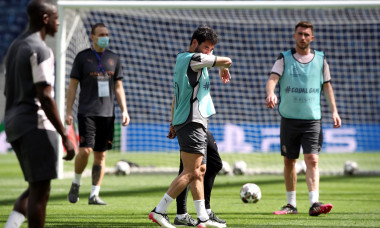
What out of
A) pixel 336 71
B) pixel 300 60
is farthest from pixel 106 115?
pixel 336 71

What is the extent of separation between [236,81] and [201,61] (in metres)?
17.5

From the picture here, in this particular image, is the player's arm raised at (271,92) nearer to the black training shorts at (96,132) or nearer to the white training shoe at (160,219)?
the white training shoe at (160,219)

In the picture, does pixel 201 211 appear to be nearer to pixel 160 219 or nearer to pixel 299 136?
pixel 160 219

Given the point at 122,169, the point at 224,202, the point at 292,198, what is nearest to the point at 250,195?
the point at 224,202

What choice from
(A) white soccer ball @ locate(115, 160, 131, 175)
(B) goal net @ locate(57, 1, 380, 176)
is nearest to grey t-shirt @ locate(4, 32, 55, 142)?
(B) goal net @ locate(57, 1, 380, 176)

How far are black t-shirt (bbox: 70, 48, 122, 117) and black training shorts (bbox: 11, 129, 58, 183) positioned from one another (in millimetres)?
3797

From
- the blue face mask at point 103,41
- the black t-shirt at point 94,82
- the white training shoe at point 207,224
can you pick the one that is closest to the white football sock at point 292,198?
the white training shoe at point 207,224

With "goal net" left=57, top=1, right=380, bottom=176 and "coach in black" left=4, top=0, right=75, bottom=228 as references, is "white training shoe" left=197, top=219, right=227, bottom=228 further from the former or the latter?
"goal net" left=57, top=1, right=380, bottom=176

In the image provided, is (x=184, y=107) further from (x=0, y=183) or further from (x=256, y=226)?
(x=0, y=183)

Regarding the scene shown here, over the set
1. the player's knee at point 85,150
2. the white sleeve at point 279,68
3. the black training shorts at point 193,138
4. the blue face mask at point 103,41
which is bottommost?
the player's knee at point 85,150

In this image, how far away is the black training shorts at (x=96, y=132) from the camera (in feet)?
25.7

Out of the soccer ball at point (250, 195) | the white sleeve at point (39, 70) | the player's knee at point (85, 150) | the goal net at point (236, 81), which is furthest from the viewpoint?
the goal net at point (236, 81)

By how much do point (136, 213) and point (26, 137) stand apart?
9.68ft

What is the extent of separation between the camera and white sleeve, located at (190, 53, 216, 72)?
5.42 m
